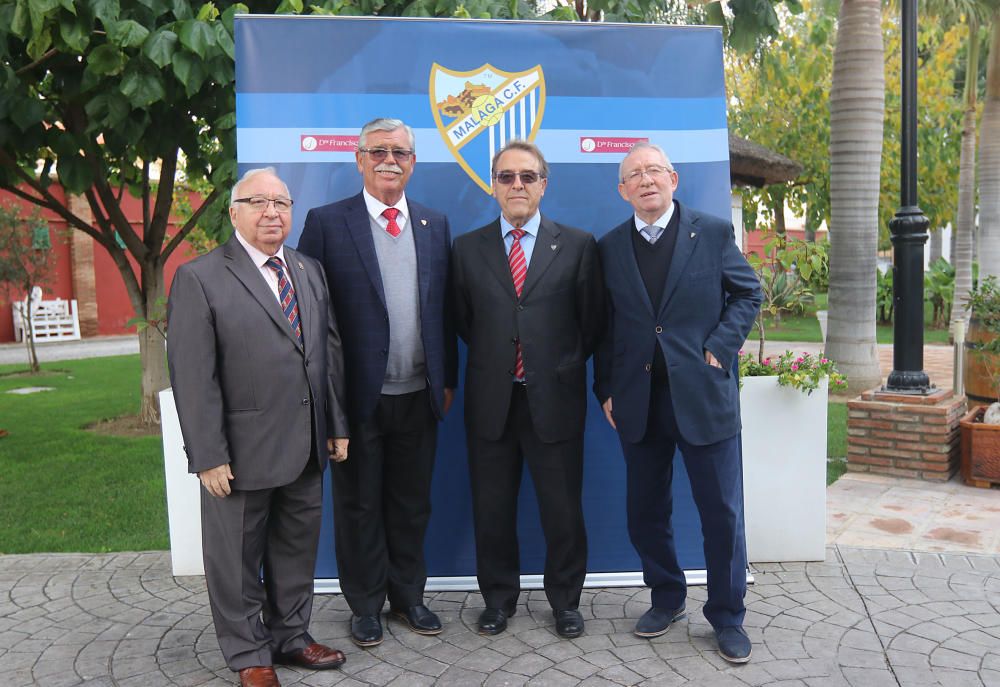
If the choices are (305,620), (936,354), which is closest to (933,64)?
(936,354)

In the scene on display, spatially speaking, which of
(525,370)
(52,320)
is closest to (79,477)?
(525,370)

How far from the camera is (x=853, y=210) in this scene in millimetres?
9047

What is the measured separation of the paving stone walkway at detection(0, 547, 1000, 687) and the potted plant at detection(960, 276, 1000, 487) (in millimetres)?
1685

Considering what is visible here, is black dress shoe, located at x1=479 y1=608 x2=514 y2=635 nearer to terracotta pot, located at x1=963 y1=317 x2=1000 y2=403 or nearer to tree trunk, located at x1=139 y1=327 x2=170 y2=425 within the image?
terracotta pot, located at x1=963 y1=317 x2=1000 y2=403

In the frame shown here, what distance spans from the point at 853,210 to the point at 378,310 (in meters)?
7.12

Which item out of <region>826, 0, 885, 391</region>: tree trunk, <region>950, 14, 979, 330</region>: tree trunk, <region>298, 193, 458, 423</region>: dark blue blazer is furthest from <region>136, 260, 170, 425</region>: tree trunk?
<region>950, 14, 979, 330</region>: tree trunk

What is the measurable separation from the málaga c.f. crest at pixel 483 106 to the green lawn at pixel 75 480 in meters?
3.10

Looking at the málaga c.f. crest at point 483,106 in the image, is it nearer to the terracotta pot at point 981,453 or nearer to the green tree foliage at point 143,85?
the green tree foliage at point 143,85

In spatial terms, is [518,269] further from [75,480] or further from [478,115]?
[75,480]

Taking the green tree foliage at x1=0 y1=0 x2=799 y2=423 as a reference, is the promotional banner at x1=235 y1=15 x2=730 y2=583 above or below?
below

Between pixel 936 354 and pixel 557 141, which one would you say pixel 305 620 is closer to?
pixel 557 141

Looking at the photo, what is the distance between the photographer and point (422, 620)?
3775 mm

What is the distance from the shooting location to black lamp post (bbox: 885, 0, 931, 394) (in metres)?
6.05

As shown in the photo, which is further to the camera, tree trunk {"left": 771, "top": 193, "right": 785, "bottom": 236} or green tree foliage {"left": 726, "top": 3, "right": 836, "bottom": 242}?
tree trunk {"left": 771, "top": 193, "right": 785, "bottom": 236}
